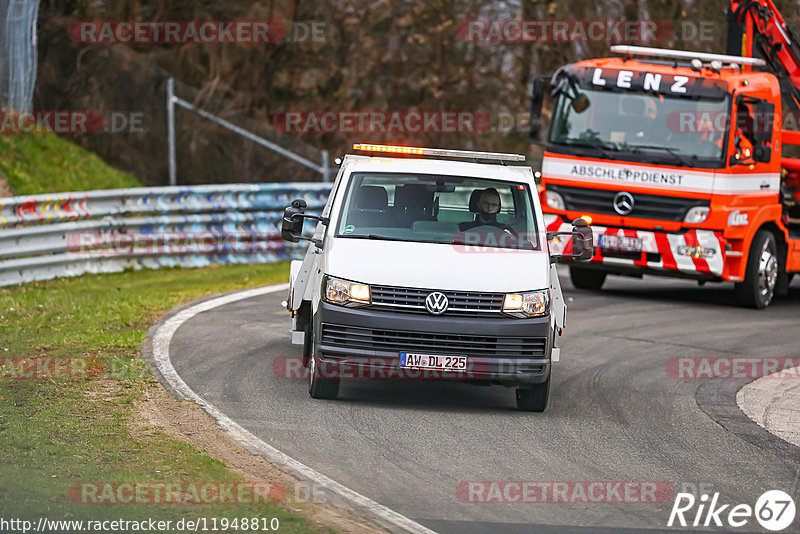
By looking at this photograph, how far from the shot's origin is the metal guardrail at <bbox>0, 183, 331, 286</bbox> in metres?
16.0

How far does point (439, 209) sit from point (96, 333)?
13.2 feet

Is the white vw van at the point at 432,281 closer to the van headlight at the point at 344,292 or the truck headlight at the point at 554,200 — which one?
the van headlight at the point at 344,292

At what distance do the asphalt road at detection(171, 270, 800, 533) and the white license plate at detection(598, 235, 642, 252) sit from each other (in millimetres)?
2816

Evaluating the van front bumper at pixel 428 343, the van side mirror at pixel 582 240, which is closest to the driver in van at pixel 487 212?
the van side mirror at pixel 582 240

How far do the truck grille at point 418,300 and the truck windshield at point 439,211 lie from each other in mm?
704

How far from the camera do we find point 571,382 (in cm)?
Result: 1128

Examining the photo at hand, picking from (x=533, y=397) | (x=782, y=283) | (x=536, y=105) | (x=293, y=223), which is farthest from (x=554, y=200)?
(x=533, y=397)

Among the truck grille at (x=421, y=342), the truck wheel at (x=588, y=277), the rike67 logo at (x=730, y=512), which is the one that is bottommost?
the truck wheel at (x=588, y=277)

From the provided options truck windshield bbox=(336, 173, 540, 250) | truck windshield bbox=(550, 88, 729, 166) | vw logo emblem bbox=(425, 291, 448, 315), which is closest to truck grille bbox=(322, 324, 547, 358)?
vw logo emblem bbox=(425, 291, 448, 315)

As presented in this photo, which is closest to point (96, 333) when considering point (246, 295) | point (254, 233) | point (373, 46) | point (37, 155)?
point (246, 295)

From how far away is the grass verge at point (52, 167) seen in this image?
21531 millimetres

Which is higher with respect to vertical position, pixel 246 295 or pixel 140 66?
pixel 140 66

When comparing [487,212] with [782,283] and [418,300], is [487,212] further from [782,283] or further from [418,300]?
[782,283]

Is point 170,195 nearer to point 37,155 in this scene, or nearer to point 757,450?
point 37,155
